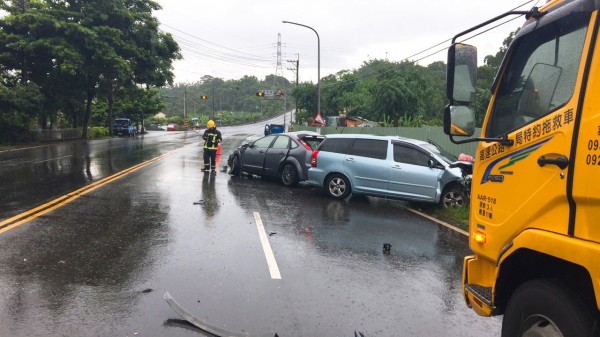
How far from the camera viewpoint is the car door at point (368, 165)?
35.1 feet

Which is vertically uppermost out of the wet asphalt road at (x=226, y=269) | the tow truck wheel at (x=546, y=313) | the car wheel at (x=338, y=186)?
the tow truck wheel at (x=546, y=313)

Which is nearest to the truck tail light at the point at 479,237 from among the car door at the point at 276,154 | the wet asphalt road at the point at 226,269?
the wet asphalt road at the point at 226,269

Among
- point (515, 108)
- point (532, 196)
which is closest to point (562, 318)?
point (532, 196)

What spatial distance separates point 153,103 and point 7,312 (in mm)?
56061

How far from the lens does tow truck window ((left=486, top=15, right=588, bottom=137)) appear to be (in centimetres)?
263

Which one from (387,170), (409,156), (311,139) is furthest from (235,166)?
(409,156)

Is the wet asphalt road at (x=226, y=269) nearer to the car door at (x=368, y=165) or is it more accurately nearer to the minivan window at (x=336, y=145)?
the car door at (x=368, y=165)

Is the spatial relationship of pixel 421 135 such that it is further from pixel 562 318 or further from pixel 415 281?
pixel 562 318

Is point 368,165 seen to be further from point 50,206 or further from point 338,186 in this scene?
point 50,206

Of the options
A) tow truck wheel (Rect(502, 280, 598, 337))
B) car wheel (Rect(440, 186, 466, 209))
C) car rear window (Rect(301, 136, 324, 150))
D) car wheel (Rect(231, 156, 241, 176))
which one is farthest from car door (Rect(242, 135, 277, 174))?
tow truck wheel (Rect(502, 280, 598, 337))

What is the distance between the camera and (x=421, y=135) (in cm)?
1911

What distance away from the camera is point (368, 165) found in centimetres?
1087

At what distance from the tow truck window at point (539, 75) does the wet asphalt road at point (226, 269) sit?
6.94ft

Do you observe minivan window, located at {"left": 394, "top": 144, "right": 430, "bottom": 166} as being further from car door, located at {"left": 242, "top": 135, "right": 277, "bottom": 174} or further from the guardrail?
the guardrail
